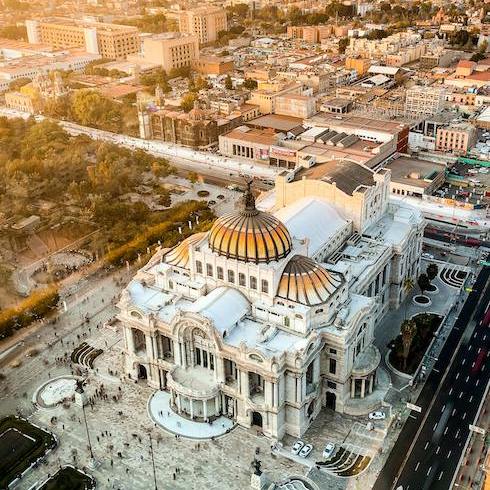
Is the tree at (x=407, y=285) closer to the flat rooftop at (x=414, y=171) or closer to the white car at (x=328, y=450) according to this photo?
the white car at (x=328, y=450)

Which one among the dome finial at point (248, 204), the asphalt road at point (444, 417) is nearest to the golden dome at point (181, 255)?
the dome finial at point (248, 204)

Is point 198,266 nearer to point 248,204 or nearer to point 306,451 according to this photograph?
point 248,204

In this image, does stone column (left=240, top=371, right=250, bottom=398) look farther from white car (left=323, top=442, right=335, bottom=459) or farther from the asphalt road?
the asphalt road

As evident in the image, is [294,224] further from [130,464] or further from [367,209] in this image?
[130,464]

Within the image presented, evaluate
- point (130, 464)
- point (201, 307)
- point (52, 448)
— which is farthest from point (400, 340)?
point (52, 448)

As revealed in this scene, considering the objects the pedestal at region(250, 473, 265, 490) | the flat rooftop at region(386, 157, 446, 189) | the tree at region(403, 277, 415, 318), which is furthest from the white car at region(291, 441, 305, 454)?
the flat rooftop at region(386, 157, 446, 189)

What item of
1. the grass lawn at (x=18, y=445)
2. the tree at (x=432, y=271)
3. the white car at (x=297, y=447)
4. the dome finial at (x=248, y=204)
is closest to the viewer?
the grass lawn at (x=18, y=445)
